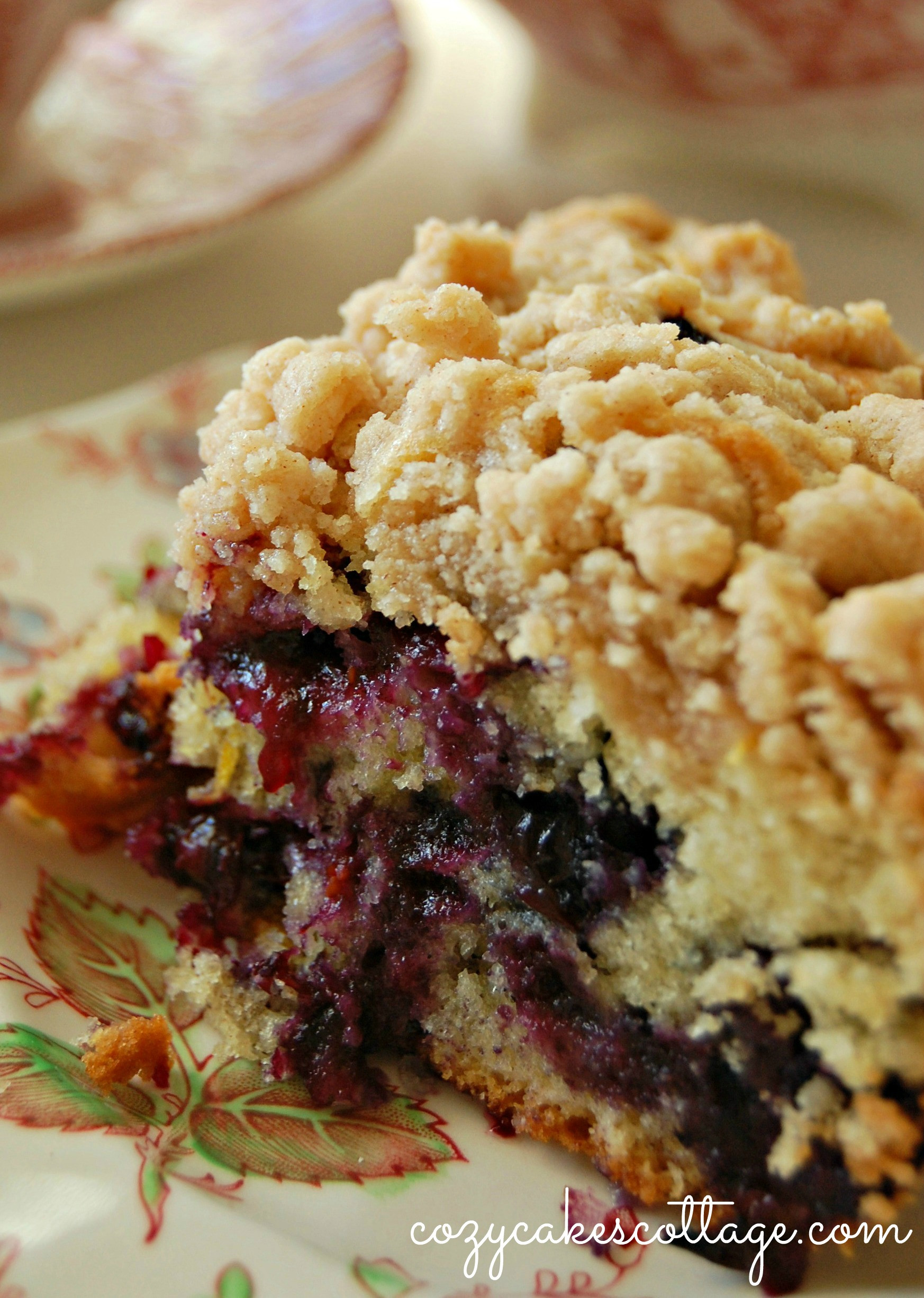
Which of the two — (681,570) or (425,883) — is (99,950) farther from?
(681,570)

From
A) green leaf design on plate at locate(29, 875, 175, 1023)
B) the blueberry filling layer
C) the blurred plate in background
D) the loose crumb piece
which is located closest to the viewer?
the blueberry filling layer

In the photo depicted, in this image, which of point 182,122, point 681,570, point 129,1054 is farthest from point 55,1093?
point 182,122

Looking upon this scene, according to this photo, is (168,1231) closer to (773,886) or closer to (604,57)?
(773,886)

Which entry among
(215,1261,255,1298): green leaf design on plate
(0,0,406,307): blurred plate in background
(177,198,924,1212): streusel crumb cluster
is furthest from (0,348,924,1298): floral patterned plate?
(0,0,406,307): blurred plate in background

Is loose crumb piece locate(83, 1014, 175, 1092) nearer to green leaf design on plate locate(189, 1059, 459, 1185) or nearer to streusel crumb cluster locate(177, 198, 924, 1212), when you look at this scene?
green leaf design on plate locate(189, 1059, 459, 1185)

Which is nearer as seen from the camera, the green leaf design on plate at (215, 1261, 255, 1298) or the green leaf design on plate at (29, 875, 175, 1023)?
the green leaf design on plate at (215, 1261, 255, 1298)
